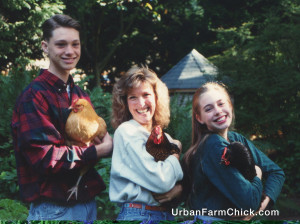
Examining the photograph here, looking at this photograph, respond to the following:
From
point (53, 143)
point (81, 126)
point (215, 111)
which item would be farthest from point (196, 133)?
point (53, 143)

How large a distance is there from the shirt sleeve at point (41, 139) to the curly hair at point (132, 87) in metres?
0.28

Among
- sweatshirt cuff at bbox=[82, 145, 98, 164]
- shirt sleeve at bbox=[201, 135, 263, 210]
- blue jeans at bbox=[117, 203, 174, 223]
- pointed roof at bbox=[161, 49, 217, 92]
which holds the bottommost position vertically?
blue jeans at bbox=[117, 203, 174, 223]

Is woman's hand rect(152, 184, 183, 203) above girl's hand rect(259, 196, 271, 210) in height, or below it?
above

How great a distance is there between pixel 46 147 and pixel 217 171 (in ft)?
2.20

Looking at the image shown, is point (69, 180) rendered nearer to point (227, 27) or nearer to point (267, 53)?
point (227, 27)

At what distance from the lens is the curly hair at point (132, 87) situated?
1.41m

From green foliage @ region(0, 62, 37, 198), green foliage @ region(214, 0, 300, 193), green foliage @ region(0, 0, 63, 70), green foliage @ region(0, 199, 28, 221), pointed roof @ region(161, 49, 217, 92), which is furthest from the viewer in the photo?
green foliage @ region(214, 0, 300, 193)

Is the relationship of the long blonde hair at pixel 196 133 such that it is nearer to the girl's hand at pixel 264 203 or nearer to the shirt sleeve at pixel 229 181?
the shirt sleeve at pixel 229 181

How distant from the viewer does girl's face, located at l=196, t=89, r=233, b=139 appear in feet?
4.67

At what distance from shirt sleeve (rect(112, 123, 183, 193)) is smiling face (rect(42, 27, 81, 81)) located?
35cm

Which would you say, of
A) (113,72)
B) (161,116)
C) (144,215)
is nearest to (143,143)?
(161,116)

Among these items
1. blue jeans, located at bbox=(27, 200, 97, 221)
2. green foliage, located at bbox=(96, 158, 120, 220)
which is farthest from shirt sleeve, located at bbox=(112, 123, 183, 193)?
green foliage, located at bbox=(96, 158, 120, 220)

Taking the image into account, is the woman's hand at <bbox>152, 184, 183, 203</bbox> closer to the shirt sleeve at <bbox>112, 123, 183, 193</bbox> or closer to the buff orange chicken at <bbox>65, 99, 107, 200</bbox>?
the shirt sleeve at <bbox>112, 123, 183, 193</bbox>

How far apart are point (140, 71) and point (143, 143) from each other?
1.01 feet
